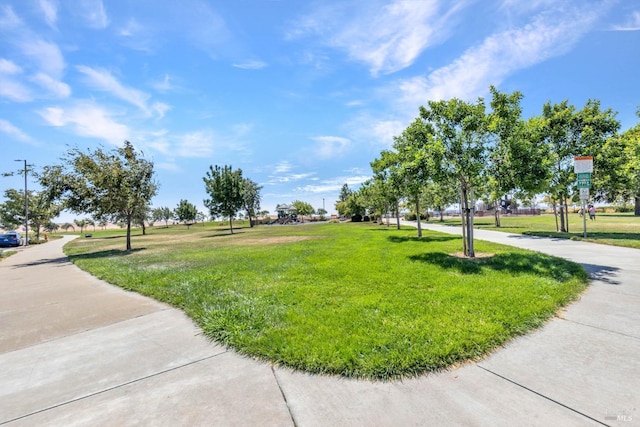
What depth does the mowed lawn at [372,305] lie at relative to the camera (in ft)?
10.7

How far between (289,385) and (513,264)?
285 inches

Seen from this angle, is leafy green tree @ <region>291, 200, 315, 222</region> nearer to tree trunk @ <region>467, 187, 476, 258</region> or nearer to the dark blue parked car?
the dark blue parked car

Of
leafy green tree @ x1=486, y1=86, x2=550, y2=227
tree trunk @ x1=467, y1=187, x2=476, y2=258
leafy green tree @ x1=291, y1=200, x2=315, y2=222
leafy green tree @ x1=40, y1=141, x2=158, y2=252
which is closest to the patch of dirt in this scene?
tree trunk @ x1=467, y1=187, x2=476, y2=258

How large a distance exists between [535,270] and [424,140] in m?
4.75

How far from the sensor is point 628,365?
2949 mm

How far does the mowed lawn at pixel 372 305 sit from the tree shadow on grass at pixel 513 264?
0.03m

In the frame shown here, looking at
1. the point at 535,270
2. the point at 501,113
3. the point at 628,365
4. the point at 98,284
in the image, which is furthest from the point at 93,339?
the point at 501,113

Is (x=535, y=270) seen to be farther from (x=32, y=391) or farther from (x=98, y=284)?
(x=98, y=284)

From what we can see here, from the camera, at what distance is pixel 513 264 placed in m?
7.66

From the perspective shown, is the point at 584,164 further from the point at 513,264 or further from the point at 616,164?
the point at 513,264

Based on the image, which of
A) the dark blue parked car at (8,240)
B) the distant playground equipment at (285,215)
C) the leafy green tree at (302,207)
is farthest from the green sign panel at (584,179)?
the leafy green tree at (302,207)

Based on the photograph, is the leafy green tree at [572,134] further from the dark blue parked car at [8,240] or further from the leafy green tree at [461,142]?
the dark blue parked car at [8,240]

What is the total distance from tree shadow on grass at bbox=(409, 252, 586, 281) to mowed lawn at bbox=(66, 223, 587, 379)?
0.08 feet

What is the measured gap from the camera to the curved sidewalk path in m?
2.37
